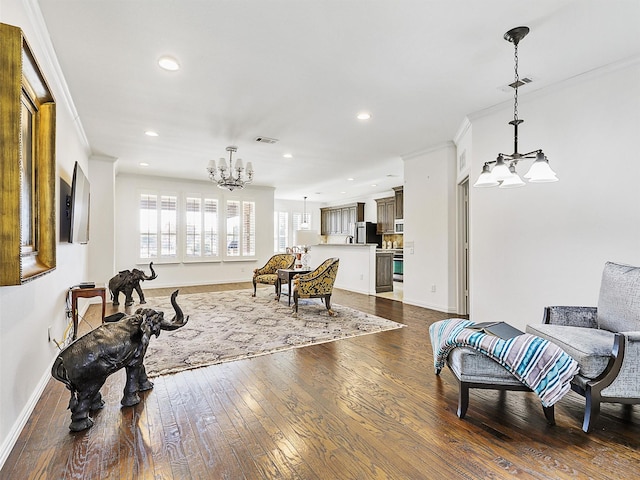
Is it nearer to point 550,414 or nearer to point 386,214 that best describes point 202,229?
point 386,214

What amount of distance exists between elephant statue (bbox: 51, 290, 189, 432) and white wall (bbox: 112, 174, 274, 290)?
461cm

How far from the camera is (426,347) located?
364 cm

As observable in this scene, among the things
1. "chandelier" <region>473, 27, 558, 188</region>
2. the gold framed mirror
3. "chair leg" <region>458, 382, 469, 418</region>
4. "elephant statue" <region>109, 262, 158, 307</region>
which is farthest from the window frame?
"chair leg" <region>458, 382, 469, 418</region>

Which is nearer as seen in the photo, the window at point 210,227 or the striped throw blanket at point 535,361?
the striped throw blanket at point 535,361

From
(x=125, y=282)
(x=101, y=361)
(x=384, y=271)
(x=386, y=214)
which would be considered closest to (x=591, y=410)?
(x=101, y=361)

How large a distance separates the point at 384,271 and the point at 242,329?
420 cm

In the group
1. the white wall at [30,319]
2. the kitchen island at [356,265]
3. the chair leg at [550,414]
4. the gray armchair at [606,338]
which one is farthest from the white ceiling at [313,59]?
the kitchen island at [356,265]

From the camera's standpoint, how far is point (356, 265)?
764 cm

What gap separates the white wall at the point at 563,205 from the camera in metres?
2.97

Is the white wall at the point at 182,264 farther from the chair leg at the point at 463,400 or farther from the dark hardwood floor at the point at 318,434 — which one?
the chair leg at the point at 463,400

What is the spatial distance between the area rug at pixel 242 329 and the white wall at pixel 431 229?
1.21 meters

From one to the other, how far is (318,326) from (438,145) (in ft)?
11.3

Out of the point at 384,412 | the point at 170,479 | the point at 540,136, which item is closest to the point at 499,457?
the point at 384,412

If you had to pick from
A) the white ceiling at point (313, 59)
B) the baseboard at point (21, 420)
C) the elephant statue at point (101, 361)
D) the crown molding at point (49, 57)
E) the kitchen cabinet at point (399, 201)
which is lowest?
the baseboard at point (21, 420)
